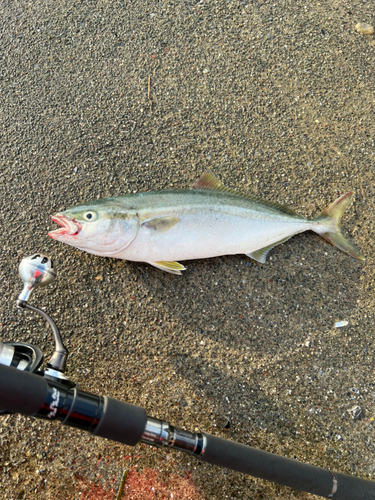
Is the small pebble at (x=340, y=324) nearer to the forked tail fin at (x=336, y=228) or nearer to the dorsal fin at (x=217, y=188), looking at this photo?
the forked tail fin at (x=336, y=228)

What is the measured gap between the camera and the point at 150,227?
7.75 feet

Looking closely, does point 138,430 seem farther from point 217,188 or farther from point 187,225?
point 217,188

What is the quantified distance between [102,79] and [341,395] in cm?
326

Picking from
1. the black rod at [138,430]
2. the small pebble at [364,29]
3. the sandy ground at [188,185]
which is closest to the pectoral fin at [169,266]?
the sandy ground at [188,185]

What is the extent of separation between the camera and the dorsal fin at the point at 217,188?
255 centimetres

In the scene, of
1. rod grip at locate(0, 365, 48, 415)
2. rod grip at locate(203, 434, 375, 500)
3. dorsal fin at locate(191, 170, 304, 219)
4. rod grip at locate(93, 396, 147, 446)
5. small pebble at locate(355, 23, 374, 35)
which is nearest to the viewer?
rod grip at locate(0, 365, 48, 415)

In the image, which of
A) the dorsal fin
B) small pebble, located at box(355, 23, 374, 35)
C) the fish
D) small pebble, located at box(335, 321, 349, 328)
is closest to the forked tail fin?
the fish

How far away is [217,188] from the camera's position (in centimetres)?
258

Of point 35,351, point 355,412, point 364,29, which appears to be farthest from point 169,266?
point 364,29

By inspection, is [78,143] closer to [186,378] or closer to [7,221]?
[7,221]

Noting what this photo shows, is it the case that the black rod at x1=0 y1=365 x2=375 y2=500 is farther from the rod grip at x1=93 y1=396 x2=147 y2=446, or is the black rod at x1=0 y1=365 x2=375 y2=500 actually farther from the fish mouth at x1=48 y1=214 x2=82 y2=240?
the fish mouth at x1=48 y1=214 x2=82 y2=240

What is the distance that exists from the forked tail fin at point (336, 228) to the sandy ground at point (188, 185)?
0.08 meters

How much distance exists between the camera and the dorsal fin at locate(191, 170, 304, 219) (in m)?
2.55

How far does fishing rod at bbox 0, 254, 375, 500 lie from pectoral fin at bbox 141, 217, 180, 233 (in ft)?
2.32
